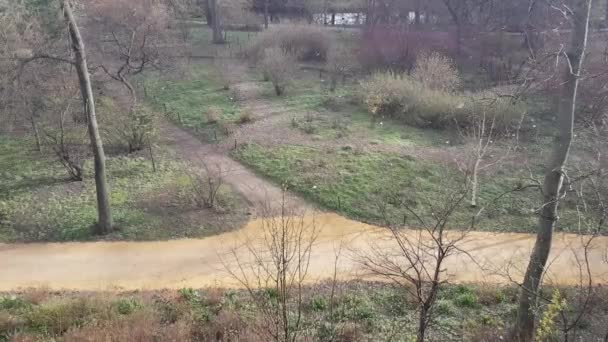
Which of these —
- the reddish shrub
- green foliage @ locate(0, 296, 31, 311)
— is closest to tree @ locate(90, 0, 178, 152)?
the reddish shrub

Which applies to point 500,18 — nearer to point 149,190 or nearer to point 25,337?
point 149,190

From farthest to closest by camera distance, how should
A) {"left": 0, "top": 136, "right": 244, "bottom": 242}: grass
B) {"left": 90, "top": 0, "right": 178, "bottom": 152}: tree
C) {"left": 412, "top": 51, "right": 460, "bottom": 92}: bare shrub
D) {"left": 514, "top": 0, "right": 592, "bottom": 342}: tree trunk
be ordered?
1. {"left": 90, "top": 0, "right": 178, "bottom": 152}: tree
2. {"left": 412, "top": 51, "right": 460, "bottom": 92}: bare shrub
3. {"left": 0, "top": 136, "right": 244, "bottom": 242}: grass
4. {"left": 514, "top": 0, "right": 592, "bottom": 342}: tree trunk

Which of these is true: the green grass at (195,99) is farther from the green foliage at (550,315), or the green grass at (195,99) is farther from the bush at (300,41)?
the green foliage at (550,315)

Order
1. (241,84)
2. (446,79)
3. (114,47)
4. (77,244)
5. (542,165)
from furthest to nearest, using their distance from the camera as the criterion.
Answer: (114,47)
(241,84)
(446,79)
(542,165)
(77,244)

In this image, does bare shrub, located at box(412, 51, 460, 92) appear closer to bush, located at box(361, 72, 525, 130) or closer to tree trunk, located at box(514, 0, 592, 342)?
bush, located at box(361, 72, 525, 130)

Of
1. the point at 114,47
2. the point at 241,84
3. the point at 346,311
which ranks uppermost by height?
the point at 114,47

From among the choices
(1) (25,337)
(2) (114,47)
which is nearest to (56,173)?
(1) (25,337)
